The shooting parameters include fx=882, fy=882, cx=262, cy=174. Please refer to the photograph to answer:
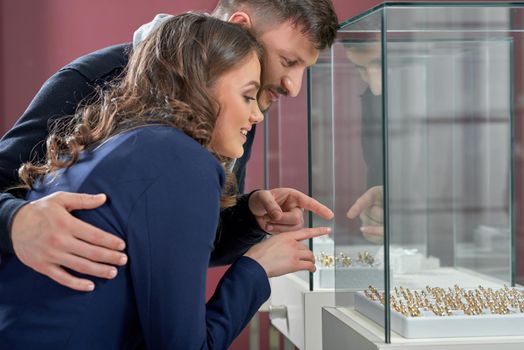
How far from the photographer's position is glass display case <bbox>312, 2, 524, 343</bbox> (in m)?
1.26

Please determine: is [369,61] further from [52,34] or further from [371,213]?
[52,34]

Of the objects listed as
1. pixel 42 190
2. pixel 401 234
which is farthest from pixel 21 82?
pixel 42 190

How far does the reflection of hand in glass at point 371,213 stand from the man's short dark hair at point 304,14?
0.25m

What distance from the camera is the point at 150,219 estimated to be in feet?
3.04

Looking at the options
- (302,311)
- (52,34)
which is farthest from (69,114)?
(52,34)

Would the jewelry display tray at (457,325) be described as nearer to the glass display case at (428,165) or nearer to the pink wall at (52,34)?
the glass display case at (428,165)

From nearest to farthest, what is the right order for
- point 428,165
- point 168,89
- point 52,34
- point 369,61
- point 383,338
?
point 168,89, point 383,338, point 369,61, point 428,165, point 52,34

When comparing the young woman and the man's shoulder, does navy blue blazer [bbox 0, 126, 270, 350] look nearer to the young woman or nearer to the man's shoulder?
the young woman

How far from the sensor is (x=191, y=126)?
1001mm

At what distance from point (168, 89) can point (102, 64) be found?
0.34m

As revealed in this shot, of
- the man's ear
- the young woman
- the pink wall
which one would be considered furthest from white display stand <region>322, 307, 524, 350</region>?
the pink wall

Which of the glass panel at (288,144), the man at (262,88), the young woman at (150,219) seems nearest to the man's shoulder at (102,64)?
the man at (262,88)

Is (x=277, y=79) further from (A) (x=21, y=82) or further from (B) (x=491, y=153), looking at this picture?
(A) (x=21, y=82)

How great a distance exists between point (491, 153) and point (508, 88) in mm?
123
